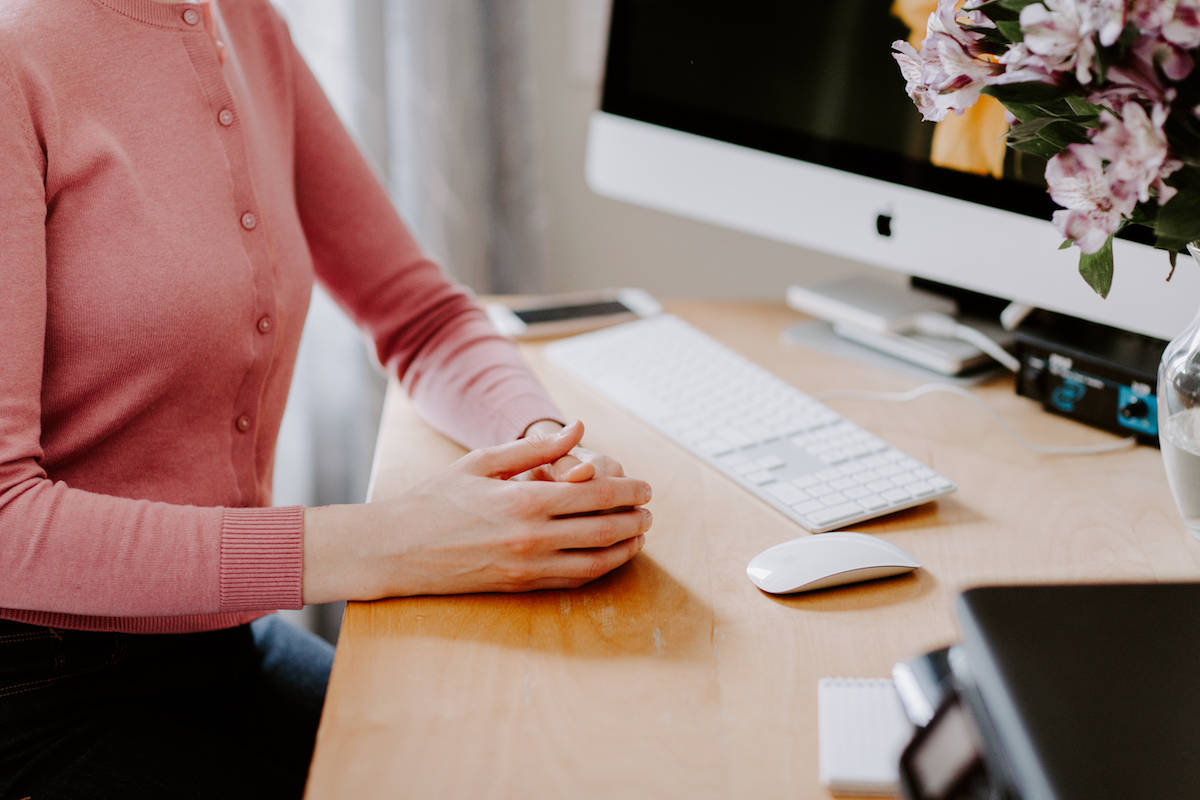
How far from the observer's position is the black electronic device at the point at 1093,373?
90 centimetres

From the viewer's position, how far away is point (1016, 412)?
98 cm

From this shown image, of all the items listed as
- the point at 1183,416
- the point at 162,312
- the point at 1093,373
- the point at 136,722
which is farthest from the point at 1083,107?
the point at 136,722

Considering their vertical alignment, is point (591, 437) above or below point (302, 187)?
below

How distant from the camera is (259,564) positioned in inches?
26.8

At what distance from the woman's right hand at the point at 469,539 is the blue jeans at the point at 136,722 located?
0.19 meters

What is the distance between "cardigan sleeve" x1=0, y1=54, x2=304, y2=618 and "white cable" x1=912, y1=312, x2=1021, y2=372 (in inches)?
26.9

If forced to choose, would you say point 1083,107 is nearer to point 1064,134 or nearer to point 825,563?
point 1064,134

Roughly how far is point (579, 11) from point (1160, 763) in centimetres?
139

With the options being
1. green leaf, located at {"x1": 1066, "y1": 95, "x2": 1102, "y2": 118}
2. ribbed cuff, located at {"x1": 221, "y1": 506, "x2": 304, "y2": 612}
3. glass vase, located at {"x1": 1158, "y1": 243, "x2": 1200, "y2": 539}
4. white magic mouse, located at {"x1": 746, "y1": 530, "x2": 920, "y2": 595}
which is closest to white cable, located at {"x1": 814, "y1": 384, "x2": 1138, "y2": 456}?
glass vase, located at {"x1": 1158, "y1": 243, "x2": 1200, "y2": 539}

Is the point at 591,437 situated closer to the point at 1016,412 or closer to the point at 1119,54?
the point at 1016,412

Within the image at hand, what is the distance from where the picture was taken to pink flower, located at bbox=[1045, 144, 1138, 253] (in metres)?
0.57

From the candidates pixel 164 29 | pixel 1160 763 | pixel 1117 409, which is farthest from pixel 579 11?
pixel 1160 763

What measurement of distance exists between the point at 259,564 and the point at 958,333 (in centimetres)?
72

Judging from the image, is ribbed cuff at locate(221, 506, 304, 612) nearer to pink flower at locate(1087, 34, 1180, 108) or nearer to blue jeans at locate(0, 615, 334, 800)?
blue jeans at locate(0, 615, 334, 800)
